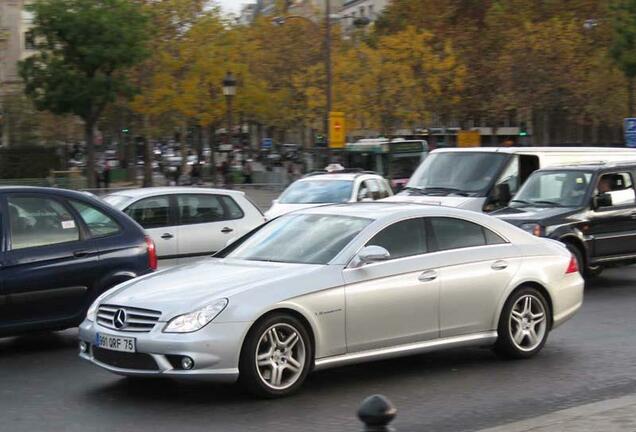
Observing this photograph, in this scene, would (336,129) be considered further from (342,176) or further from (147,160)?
(147,160)

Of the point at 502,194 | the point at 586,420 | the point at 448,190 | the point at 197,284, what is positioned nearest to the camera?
the point at 586,420

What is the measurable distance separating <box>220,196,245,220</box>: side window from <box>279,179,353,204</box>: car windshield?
476 centimetres

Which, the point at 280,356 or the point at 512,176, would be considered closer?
the point at 280,356

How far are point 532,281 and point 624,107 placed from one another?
2043 inches

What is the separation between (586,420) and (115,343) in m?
3.32

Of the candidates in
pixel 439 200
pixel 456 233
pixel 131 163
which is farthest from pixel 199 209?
pixel 131 163

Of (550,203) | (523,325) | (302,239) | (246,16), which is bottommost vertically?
(523,325)

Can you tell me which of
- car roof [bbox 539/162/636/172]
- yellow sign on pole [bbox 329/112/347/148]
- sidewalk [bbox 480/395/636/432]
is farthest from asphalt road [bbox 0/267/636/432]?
yellow sign on pole [bbox 329/112/347/148]

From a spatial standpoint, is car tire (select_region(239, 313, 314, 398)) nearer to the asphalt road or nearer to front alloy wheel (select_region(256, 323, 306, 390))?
front alloy wheel (select_region(256, 323, 306, 390))

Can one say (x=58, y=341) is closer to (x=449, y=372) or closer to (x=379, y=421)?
(x=449, y=372)

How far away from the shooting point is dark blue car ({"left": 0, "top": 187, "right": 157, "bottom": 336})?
9.18 m

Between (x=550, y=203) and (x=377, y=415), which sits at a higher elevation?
(x=377, y=415)

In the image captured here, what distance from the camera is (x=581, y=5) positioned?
56.8 metres

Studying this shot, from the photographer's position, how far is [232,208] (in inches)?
620
